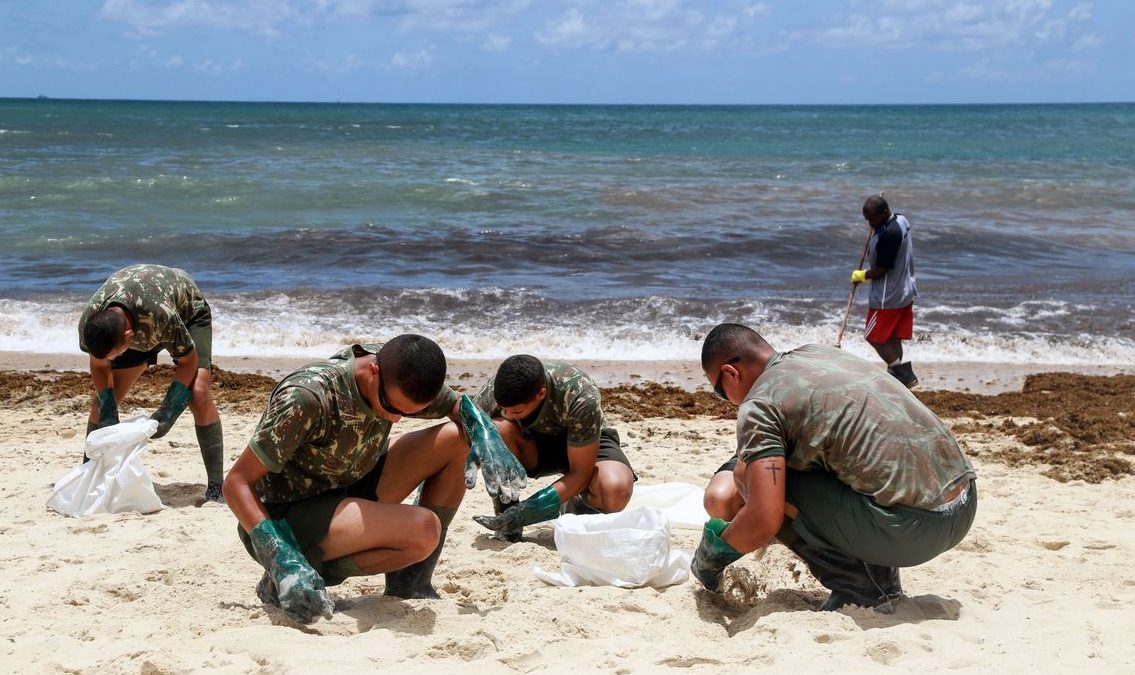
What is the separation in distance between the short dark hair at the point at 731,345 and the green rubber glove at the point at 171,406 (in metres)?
2.45

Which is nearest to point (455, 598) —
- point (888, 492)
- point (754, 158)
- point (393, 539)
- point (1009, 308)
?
point (393, 539)

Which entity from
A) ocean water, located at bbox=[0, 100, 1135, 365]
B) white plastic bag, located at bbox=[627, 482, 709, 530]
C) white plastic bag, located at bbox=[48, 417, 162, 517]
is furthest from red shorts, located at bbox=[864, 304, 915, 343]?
white plastic bag, located at bbox=[48, 417, 162, 517]

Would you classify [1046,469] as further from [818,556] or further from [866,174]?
[866,174]

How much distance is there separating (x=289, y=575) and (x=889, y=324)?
4.89m

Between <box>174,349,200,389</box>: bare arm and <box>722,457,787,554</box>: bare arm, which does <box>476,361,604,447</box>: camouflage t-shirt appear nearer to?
<box>722,457,787,554</box>: bare arm

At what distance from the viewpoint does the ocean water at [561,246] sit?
8.94 metres

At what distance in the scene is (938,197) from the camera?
19656 mm

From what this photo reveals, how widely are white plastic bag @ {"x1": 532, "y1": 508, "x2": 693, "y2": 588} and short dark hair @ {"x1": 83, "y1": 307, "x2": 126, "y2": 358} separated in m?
1.90

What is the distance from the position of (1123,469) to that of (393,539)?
3618mm

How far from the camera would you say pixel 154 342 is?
4.62 meters

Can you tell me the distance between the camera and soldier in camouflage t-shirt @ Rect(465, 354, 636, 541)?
4102 millimetres

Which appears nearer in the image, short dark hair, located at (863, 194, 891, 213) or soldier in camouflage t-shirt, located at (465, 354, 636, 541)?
soldier in camouflage t-shirt, located at (465, 354, 636, 541)

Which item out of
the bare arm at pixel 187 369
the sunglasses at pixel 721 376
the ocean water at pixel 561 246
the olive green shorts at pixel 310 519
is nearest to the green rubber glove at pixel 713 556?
the sunglasses at pixel 721 376

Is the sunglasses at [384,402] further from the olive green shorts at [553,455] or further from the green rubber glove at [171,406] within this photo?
the green rubber glove at [171,406]
